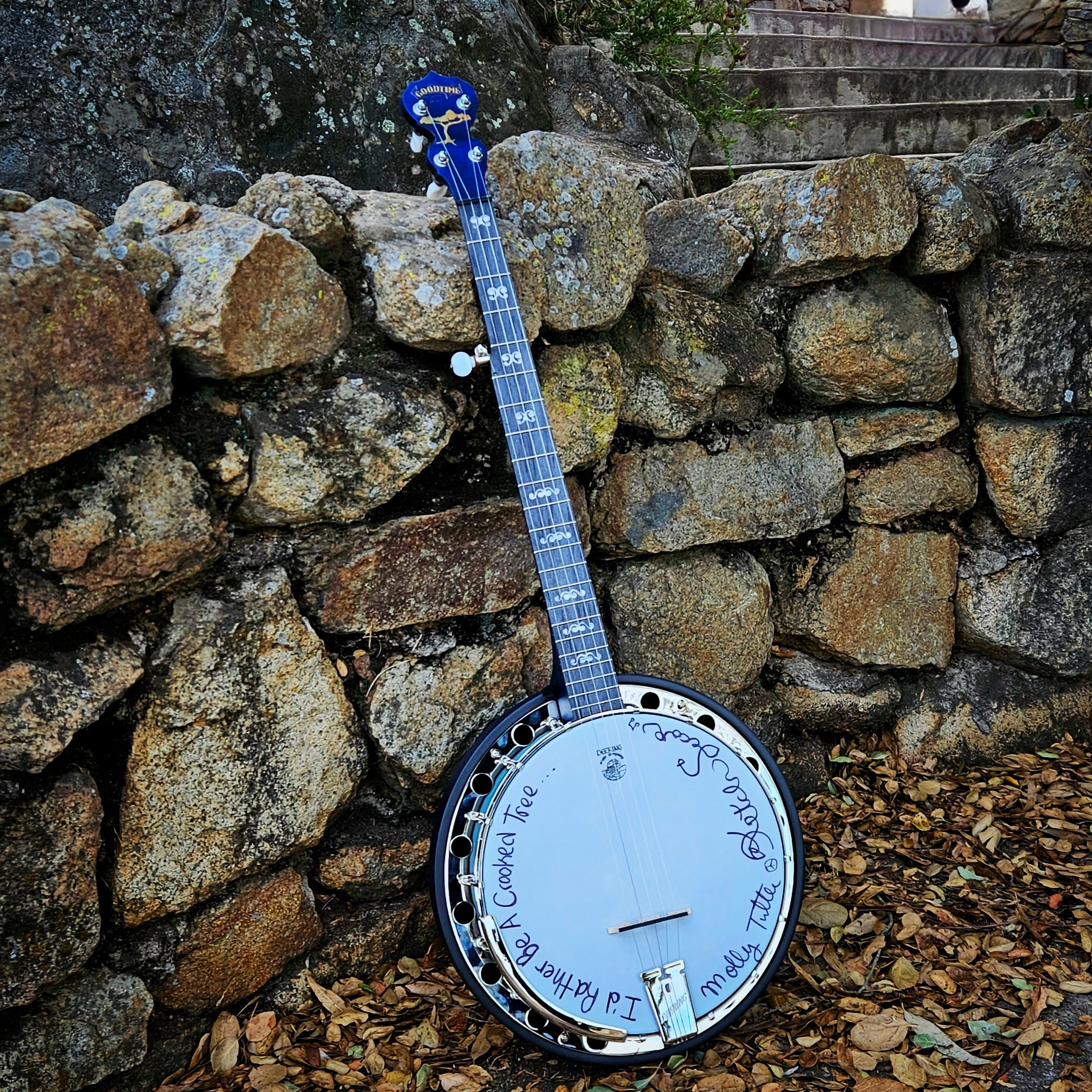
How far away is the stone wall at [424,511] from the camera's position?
156cm

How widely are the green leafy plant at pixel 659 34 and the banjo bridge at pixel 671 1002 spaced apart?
2752 millimetres

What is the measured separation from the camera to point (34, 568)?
4.91 ft

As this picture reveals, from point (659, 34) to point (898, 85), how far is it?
8.05ft

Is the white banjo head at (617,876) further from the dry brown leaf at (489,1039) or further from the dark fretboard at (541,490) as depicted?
the dry brown leaf at (489,1039)

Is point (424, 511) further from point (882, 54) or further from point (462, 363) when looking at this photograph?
point (882, 54)

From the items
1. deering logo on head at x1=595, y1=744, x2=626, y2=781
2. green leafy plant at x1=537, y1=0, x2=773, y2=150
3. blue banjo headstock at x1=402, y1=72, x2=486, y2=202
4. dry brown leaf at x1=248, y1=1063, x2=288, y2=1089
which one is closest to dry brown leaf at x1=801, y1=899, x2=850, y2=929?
deering logo on head at x1=595, y1=744, x2=626, y2=781

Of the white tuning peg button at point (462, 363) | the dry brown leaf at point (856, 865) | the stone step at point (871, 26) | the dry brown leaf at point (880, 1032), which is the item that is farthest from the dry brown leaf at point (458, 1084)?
the stone step at point (871, 26)

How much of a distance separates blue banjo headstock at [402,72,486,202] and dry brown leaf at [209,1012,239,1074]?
1.68 metres

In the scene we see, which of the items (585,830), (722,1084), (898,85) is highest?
(898,85)

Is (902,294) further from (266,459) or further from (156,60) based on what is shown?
(156,60)

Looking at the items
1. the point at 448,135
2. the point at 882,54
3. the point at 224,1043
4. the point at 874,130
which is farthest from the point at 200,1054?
the point at 882,54

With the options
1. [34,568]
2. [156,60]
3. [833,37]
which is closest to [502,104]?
[156,60]

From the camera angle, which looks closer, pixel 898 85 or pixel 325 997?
pixel 325 997

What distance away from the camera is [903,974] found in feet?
6.55
